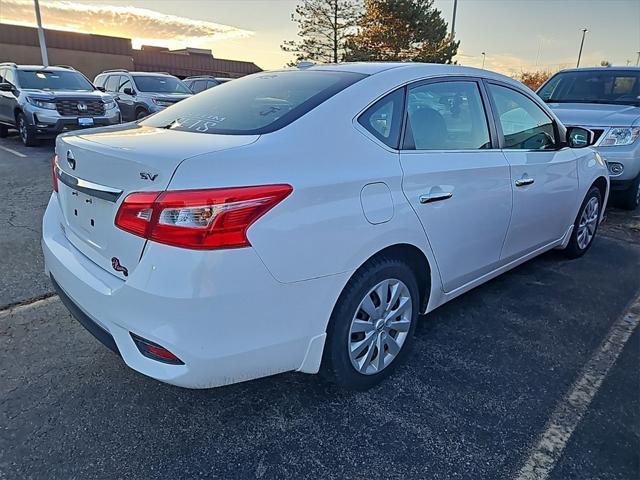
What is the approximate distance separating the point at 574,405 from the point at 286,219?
1.80 m

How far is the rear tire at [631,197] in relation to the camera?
592 centimetres

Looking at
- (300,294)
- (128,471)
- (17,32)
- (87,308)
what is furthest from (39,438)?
(17,32)

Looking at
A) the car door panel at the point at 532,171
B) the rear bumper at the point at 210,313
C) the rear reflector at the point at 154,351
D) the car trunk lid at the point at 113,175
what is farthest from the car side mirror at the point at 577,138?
the rear reflector at the point at 154,351

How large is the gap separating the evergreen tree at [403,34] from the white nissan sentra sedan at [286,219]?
25.1m

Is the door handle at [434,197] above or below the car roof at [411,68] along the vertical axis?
below

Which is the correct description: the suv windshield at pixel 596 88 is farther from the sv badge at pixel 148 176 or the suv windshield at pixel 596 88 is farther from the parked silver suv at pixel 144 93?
the parked silver suv at pixel 144 93

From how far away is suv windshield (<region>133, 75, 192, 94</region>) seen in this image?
12.4m

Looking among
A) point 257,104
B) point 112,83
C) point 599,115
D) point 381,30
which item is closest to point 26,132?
point 112,83

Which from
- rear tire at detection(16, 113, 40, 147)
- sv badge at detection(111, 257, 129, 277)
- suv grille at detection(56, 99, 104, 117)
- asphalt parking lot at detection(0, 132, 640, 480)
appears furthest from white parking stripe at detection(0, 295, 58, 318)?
rear tire at detection(16, 113, 40, 147)

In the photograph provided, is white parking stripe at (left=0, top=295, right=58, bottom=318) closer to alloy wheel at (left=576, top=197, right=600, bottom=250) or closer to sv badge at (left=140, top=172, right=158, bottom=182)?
sv badge at (left=140, top=172, right=158, bottom=182)

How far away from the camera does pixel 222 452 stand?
6.59ft

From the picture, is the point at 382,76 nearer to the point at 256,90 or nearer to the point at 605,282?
the point at 256,90

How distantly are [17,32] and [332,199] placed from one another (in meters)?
35.8

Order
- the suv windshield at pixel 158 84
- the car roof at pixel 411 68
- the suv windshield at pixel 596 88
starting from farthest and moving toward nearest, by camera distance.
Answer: the suv windshield at pixel 158 84 < the suv windshield at pixel 596 88 < the car roof at pixel 411 68
